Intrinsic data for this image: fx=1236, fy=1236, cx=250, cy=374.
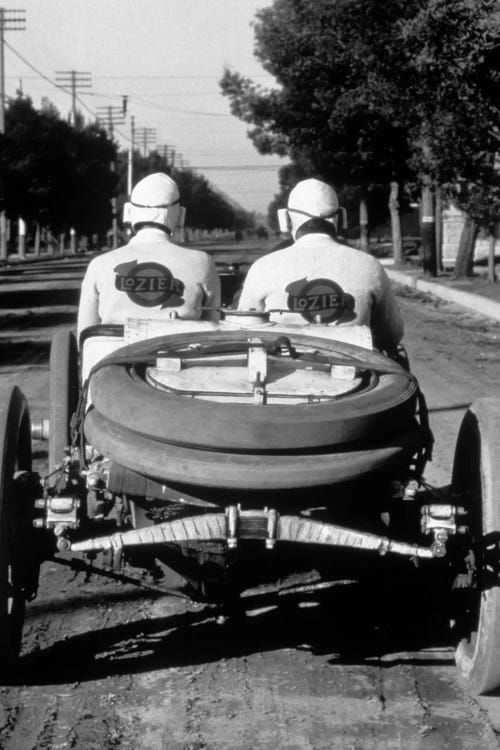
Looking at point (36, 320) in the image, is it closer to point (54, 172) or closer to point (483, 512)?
point (483, 512)

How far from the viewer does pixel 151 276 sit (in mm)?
5406

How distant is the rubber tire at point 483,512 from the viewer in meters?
4.04

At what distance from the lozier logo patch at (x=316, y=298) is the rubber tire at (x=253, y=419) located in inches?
37.7

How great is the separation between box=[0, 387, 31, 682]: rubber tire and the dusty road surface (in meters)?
0.18

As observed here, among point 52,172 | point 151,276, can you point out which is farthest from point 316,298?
point 52,172

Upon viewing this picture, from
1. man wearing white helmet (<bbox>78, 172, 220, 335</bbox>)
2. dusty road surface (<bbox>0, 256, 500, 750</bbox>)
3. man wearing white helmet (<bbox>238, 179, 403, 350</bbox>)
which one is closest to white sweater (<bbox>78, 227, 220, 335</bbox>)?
man wearing white helmet (<bbox>78, 172, 220, 335</bbox>)

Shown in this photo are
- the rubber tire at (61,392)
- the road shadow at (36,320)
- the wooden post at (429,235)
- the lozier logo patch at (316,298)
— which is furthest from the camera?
the wooden post at (429,235)

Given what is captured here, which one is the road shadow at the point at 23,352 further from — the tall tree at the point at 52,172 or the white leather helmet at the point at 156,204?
the tall tree at the point at 52,172

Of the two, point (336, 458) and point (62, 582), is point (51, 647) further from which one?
point (336, 458)

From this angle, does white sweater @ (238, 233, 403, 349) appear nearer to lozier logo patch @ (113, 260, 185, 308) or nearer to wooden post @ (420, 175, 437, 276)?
lozier logo patch @ (113, 260, 185, 308)

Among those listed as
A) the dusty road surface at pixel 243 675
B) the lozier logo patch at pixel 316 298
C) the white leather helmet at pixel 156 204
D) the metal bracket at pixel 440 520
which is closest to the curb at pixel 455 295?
the white leather helmet at pixel 156 204

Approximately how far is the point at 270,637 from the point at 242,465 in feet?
4.78

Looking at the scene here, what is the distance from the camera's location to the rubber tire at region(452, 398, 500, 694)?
159 inches

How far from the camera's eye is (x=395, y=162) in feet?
127
